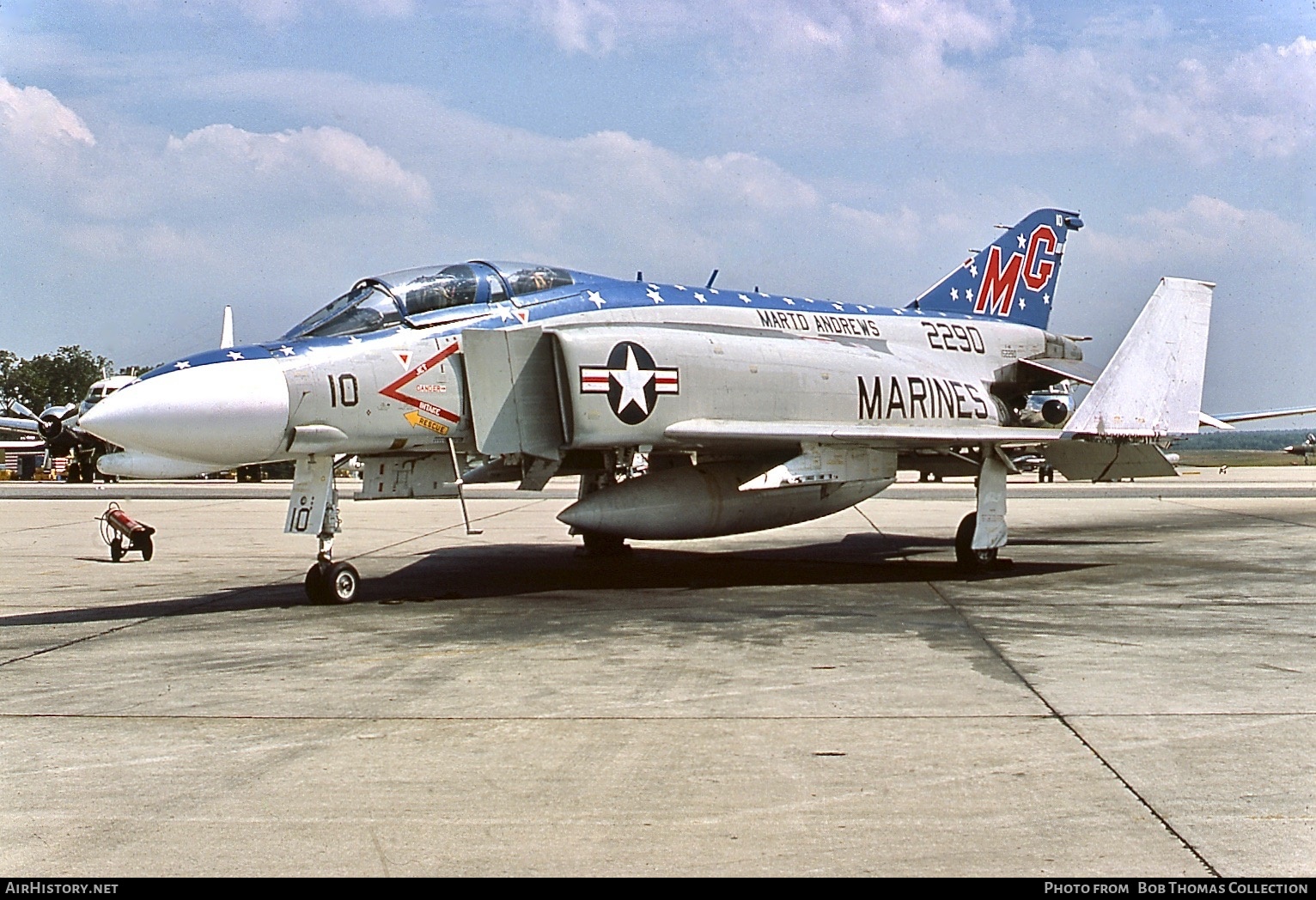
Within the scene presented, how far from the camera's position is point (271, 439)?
1009 cm

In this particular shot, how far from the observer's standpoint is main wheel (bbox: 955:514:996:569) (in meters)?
13.8

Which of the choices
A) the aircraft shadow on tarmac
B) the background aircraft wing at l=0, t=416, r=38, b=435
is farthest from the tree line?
the aircraft shadow on tarmac

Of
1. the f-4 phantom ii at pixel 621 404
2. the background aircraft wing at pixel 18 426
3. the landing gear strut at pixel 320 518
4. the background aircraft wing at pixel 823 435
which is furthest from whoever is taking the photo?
the background aircraft wing at pixel 18 426

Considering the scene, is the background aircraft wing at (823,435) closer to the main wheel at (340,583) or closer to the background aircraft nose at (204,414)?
the main wheel at (340,583)

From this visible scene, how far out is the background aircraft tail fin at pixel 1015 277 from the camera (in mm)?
18219

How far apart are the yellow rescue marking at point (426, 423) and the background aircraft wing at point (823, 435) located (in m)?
→ 2.31

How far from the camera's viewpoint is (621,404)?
11.9 meters

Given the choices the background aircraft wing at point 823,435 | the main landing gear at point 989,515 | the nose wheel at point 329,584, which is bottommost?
the nose wheel at point 329,584

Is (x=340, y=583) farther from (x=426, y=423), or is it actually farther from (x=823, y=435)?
(x=823, y=435)

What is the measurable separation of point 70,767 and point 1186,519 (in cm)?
2166

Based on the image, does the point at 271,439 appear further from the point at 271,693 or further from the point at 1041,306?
the point at 1041,306

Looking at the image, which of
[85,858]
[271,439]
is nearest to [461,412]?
[271,439]

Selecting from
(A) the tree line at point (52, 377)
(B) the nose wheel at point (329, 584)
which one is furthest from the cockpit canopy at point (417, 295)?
(A) the tree line at point (52, 377)

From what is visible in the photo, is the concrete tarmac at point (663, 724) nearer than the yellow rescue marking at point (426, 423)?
Yes
